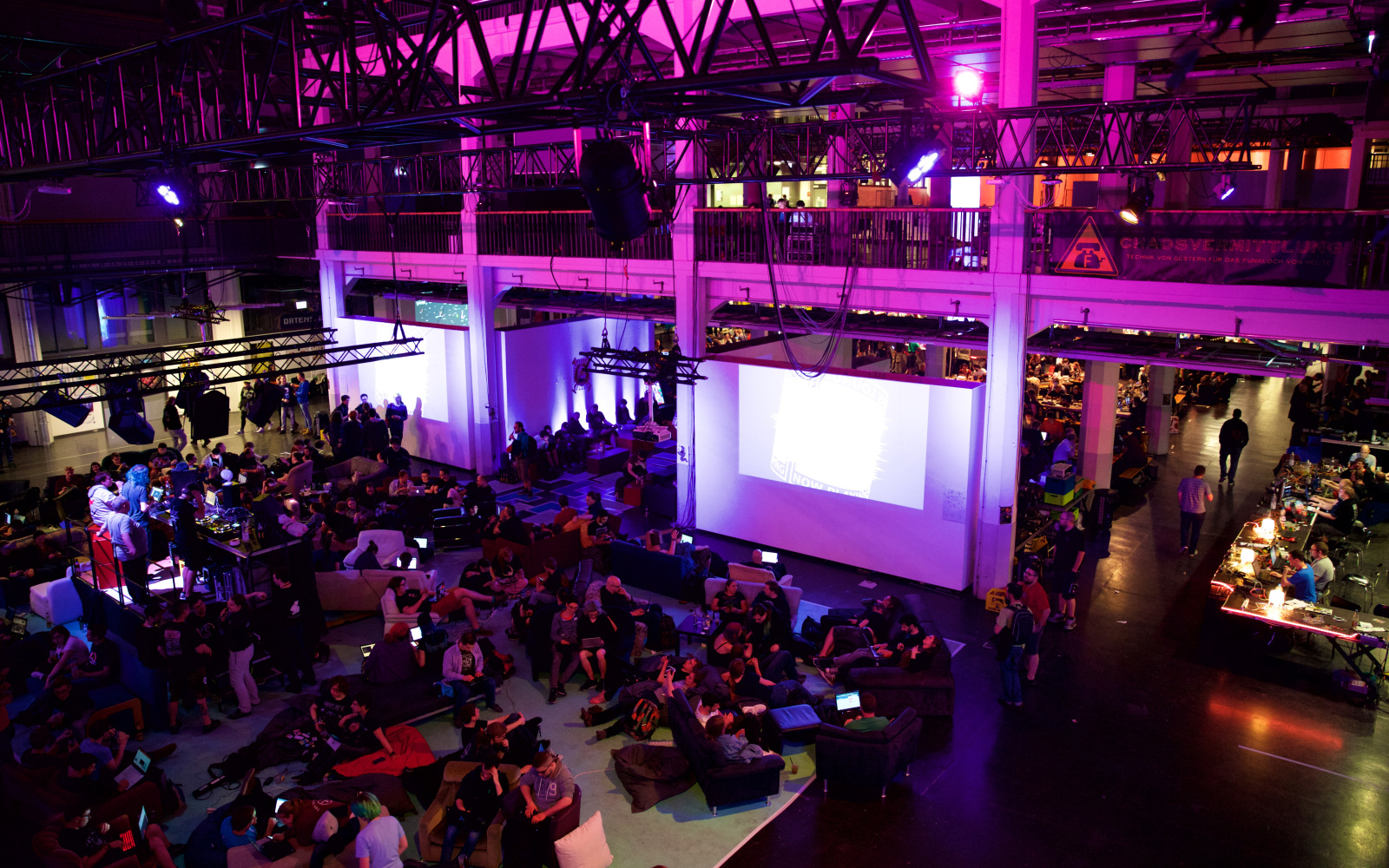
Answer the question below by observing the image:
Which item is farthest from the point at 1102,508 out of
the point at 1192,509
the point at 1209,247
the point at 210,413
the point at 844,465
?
the point at 210,413

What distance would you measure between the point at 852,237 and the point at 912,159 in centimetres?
367

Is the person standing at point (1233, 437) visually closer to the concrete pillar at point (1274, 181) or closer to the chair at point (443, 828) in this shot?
the concrete pillar at point (1274, 181)

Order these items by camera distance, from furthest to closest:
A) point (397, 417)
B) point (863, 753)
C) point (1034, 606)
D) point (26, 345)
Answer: point (26, 345), point (397, 417), point (1034, 606), point (863, 753)

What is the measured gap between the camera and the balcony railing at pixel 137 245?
1862 centimetres

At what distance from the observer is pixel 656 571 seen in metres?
11.3

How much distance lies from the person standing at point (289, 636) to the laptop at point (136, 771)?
2.01m

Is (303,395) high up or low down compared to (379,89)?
down

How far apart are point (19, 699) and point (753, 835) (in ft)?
25.5

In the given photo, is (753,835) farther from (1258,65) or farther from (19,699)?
(1258,65)

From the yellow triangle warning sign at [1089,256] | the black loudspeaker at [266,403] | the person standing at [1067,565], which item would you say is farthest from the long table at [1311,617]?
the black loudspeaker at [266,403]

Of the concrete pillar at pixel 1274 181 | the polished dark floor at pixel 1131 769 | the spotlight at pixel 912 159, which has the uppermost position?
the concrete pillar at pixel 1274 181

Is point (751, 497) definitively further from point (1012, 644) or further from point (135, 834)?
point (135, 834)

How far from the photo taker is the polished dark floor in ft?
21.9

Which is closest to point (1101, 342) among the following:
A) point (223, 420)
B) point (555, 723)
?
point (555, 723)
